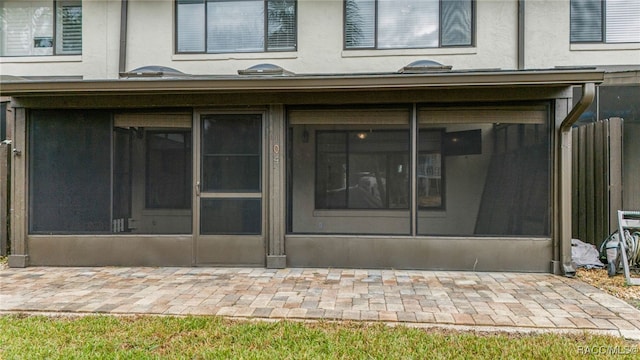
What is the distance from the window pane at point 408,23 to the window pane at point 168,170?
12.6 ft

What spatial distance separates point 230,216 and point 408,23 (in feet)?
14.9

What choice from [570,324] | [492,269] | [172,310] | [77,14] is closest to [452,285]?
[492,269]

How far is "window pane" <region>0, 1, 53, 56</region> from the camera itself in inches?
299

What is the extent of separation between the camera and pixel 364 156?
634cm

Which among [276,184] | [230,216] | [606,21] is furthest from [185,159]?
[606,21]

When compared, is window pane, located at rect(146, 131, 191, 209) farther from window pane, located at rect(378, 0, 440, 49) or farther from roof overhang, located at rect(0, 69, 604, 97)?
window pane, located at rect(378, 0, 440, 49)

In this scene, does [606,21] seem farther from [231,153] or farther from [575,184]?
[231,153]

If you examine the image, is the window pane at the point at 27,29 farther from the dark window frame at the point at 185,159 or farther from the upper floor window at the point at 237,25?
the dark window frame at the point at 185,159

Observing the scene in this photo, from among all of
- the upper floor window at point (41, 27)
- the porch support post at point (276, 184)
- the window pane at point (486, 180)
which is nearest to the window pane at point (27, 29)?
the upper floor window at point (41, 27)

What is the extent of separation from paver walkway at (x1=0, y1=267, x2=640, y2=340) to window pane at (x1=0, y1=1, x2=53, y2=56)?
457cm

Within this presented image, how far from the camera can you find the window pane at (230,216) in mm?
5762

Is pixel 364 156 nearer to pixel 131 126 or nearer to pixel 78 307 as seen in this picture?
pixel 131 126

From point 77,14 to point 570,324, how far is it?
9281mm

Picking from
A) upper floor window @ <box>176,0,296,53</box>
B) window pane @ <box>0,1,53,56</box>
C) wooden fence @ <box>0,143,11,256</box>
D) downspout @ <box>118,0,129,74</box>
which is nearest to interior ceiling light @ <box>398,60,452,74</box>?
upper floor window @ <box>176,0,296,53</box>
